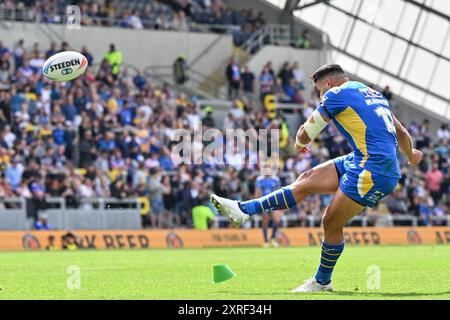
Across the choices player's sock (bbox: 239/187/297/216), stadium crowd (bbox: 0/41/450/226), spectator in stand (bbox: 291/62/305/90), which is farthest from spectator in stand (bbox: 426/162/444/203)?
player's sock (bbox: 239/187/297/216)

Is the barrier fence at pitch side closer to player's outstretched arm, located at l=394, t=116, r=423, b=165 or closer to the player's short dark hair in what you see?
player's outstretched arm, located at l=394, t=116, r=423, b=165

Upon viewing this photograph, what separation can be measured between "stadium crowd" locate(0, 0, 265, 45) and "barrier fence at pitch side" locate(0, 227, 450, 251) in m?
12.2

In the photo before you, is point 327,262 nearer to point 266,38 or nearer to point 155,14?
point 155,14

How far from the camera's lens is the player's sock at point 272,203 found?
11.1m

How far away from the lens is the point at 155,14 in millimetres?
42281

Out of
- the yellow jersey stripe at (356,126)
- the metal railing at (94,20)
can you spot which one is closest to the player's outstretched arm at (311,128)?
the yellow jersey stripe at (356,126)

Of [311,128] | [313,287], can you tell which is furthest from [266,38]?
[311,128]

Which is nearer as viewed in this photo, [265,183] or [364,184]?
[364,184]

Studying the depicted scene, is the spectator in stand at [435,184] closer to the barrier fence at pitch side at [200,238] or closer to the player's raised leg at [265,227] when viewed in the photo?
the barrier fence at pitch side at [200,238]

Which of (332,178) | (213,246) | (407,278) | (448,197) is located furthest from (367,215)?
(332,178)

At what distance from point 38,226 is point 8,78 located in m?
7.20

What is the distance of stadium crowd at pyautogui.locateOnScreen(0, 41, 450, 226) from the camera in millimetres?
29781

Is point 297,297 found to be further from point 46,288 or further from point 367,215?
point 367,215

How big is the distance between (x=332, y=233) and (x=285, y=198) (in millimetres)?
644
